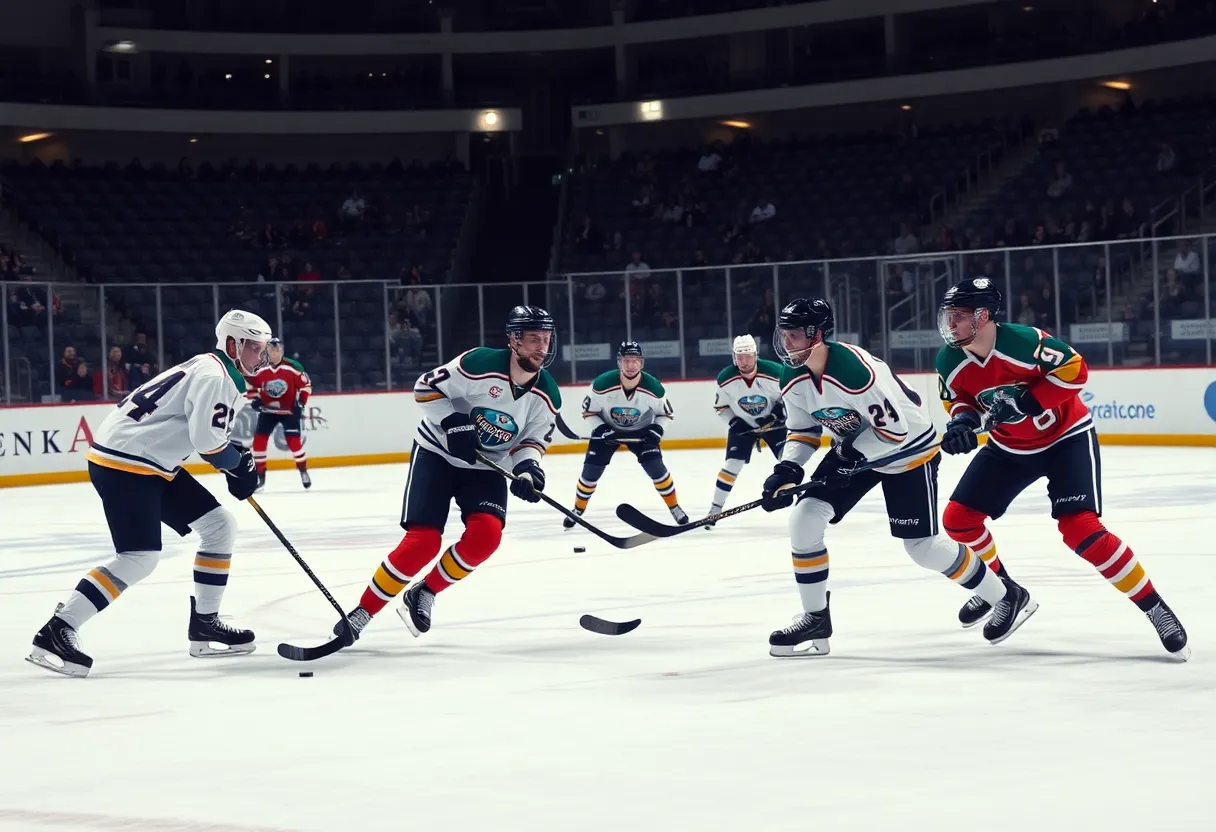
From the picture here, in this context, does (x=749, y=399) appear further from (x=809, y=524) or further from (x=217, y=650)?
(x=217, y=650)

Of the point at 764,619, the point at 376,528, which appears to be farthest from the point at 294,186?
the point at 764,619

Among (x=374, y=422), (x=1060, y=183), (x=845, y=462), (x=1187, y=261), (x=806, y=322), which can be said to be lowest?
(x=374, y=422)

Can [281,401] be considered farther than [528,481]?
Yes

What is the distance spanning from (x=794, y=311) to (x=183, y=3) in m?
24.9

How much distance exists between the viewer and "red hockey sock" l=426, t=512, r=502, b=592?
6035mm

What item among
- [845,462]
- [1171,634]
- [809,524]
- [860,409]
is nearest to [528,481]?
[809,524]

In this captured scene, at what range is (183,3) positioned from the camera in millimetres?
28312

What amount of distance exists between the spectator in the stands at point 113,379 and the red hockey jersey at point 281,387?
2.67 m

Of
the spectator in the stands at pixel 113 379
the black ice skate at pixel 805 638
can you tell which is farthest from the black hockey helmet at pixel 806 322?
the spectator in the stands at pixel 113 379

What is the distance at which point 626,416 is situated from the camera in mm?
10992

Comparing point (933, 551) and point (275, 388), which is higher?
point (275, 388)

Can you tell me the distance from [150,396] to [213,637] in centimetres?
92

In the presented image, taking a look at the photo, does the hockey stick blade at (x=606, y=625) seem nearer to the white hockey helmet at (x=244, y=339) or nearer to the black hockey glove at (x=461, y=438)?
the black hockey glove at (x=461, y=438)

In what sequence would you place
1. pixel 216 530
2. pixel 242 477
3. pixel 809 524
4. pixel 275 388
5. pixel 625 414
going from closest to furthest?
pixel 809 524 < pixel 242 477 < pixel 216 530 < pixel 625 414 < pixel 275 388
